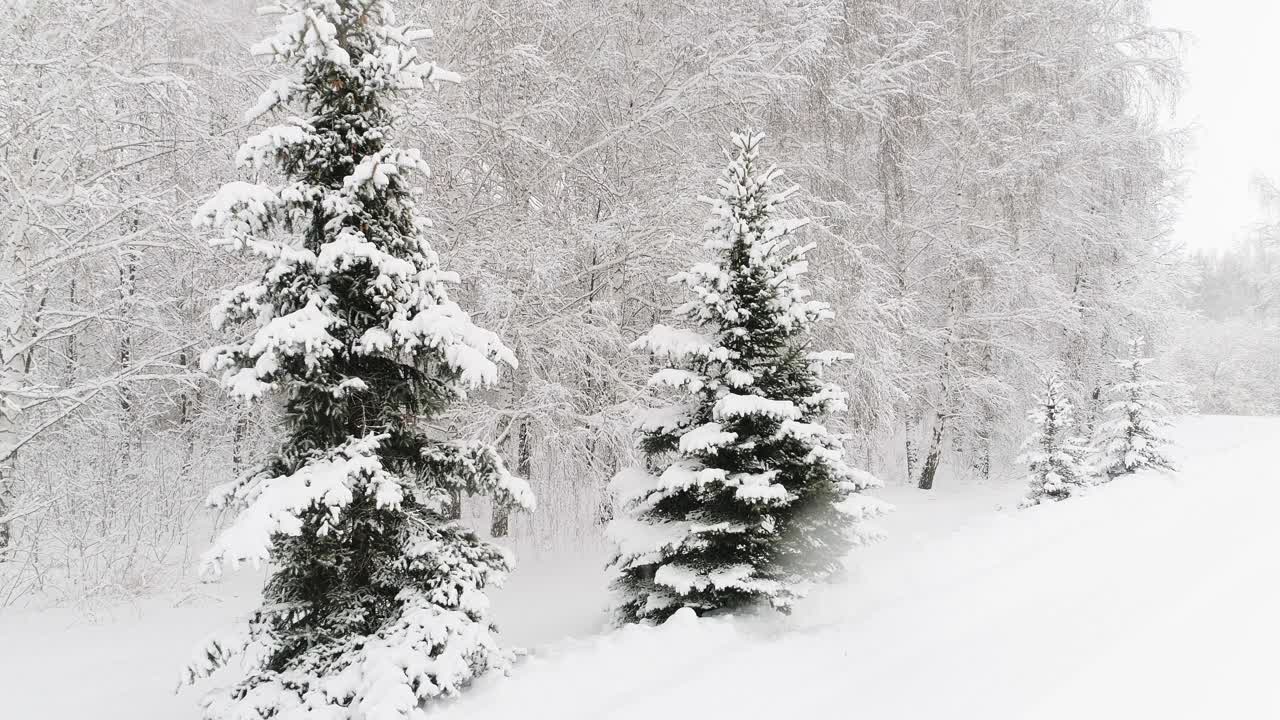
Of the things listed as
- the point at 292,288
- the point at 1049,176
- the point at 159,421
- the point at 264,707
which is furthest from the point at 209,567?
the point at 1049,176

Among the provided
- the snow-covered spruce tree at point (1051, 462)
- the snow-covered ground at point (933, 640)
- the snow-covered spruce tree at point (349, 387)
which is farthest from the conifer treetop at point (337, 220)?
the snow-covered spruce tree at point (1051, 462)

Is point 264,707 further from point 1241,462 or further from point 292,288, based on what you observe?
point 1241,462

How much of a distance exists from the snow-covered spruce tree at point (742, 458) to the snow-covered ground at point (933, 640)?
0.48 m

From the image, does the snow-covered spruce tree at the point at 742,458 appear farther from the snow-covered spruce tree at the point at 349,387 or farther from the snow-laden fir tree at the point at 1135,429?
the snow-laden fir tree at the point at 1135,429

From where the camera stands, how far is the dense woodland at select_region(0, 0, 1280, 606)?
712cm

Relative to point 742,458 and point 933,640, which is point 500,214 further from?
point 933,640

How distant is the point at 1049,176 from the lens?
547 inches

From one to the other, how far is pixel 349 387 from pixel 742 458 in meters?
3.09

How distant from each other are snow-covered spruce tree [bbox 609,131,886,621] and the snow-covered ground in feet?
1.58

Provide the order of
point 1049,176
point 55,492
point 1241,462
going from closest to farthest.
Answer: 1. point 55,492
2. point 1241,462
3. point 1049,176

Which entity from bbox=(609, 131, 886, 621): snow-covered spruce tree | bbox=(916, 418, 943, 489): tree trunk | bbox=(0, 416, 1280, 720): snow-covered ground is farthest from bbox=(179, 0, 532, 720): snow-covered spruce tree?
bbox=(916, 418, 943, 489): tree trunk

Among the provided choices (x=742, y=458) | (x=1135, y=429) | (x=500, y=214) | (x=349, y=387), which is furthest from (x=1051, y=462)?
(x=349, y=387)

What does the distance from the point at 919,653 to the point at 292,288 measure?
14.0ft

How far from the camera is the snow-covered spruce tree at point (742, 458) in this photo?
5340 millimetres
